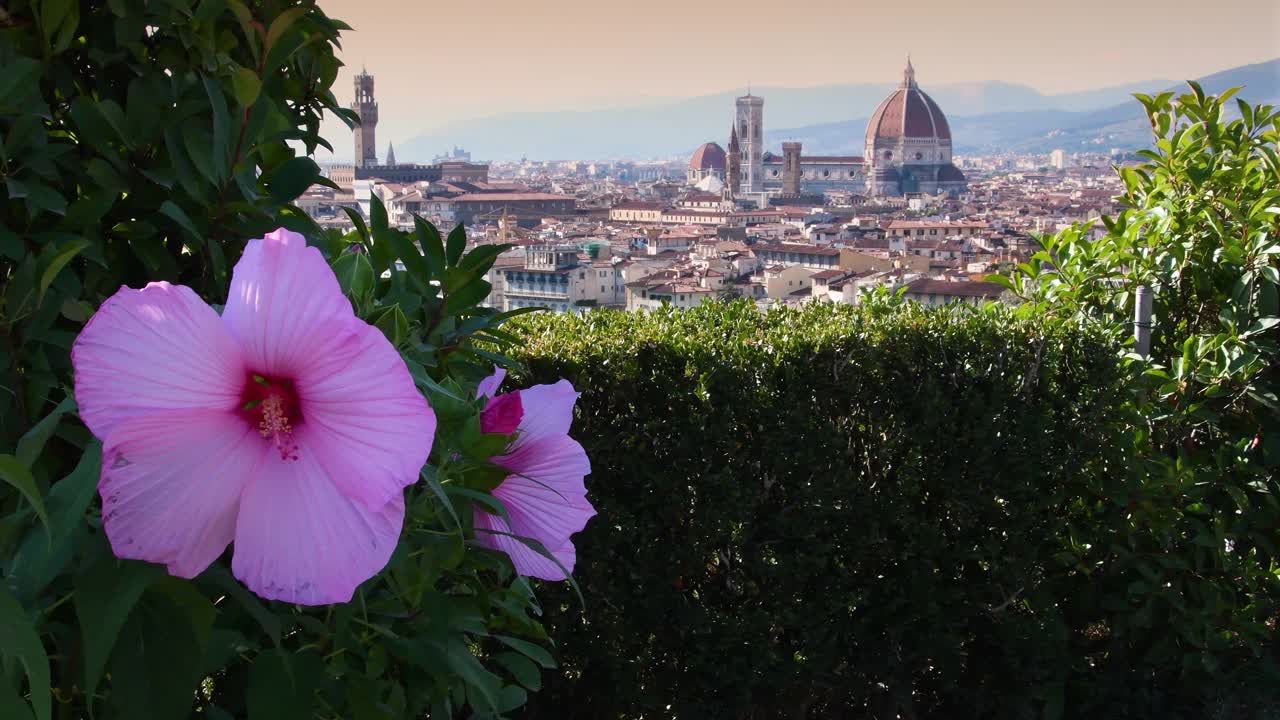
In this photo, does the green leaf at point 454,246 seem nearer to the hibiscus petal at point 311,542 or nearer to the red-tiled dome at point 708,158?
the hibiscus petal at point 311,542

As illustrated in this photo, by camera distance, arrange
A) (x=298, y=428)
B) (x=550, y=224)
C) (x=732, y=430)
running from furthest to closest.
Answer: (x=550, y=224) < (x=732, y=430) < (x=298, y=428)

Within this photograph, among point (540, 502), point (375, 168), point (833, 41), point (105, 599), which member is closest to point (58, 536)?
point (105, 599)

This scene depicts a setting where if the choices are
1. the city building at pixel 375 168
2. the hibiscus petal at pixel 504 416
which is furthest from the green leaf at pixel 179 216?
the city building at pixel 375 168

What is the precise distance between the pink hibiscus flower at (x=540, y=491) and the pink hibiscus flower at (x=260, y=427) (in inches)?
8.0

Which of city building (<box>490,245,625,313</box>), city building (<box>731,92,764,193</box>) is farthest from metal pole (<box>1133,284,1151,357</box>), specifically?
city building (<box>731,92,764,193</box>)

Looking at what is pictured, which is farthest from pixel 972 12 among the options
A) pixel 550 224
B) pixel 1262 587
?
pixel 1262 587

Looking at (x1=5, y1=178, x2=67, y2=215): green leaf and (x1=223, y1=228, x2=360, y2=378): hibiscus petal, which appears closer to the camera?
(x1=223, y1=228, x2=360, y2=378): hibiscus petal

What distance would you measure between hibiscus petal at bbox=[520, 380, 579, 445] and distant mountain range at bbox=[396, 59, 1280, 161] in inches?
4901

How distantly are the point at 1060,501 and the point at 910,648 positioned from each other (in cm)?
43

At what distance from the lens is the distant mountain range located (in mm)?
140750

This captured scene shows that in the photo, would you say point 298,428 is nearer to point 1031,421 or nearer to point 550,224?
point 1031,421

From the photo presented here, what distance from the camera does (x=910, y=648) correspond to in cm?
227

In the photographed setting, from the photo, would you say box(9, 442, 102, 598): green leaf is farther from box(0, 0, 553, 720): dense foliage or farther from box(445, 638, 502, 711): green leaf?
box(445, 638, 502, 711): green leaf

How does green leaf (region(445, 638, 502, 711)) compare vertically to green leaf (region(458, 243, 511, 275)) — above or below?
Answer: below
